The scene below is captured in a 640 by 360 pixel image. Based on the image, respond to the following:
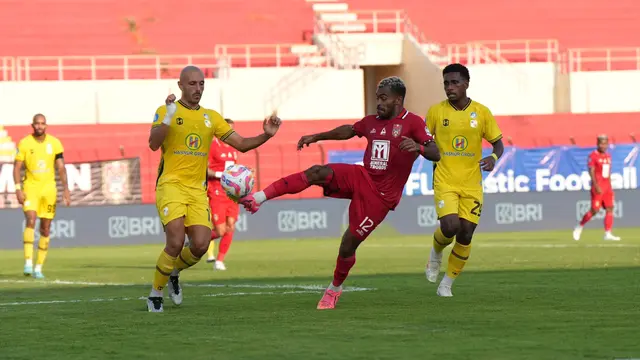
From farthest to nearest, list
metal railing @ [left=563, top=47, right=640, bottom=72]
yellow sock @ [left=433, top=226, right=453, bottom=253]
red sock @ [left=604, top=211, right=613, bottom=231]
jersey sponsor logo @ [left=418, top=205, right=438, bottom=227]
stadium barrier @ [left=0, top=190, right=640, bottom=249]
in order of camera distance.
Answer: metal railing @ [left=563, top=47, right=640, bottom=72] → jersey sponsor logo @ [left=418, top=205, right=438, bottom=227] → stadium barrier @ [left=0, top=190, right=640, bottom=249] → red sock @ [left=604, top=211, right=613, bottom=231] → yellow sock @ [left=433, top=226, right=453, bottom=253]

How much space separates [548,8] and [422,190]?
58.8ft

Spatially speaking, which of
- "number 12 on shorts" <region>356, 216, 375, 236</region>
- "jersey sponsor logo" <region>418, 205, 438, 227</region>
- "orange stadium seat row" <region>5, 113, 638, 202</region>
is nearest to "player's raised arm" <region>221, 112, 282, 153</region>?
"number 12 on shorts" <region>356, 216, 375, 236</region>

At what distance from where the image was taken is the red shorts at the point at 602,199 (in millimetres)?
26406

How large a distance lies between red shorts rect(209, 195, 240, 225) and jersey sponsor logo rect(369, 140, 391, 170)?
24.5ft

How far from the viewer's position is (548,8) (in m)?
47.6

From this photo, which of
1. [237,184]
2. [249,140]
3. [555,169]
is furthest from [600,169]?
[237,184]

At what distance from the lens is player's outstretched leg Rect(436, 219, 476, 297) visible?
493 inches

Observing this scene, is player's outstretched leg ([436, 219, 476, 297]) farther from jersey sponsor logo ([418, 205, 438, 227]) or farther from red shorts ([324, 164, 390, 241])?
jersey sponsor logo ([418, 205, 438, 227])

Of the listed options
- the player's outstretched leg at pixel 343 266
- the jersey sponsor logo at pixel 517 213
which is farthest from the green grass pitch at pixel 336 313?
the jersey sponsor logo at pixel 517 213

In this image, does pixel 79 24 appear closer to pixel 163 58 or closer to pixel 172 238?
pixel 163 58

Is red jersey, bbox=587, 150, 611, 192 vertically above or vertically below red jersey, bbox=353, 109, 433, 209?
below

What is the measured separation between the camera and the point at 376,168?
1148 centimetres

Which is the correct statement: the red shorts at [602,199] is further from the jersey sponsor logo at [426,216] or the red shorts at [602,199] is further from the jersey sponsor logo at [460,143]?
the jersey sponsor logo at [460,143]

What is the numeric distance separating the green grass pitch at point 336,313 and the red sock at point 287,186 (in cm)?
101
